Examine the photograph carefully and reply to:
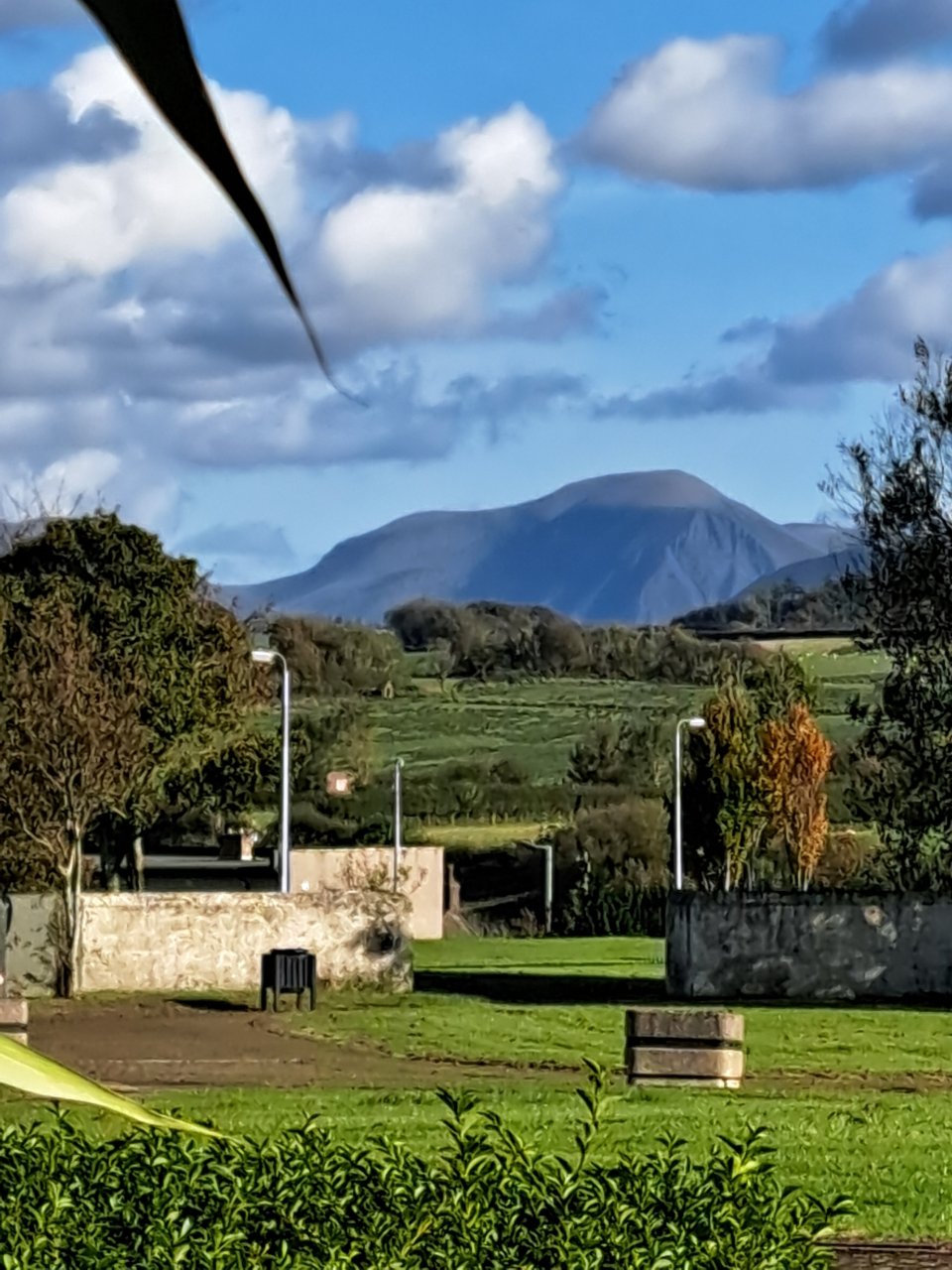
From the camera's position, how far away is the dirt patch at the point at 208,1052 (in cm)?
1753

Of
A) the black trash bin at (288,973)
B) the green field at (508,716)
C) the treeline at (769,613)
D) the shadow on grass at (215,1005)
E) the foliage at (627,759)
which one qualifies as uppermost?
the treeline at (769,613)

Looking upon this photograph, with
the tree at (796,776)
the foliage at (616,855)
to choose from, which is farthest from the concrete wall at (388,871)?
the tree at (796,776)

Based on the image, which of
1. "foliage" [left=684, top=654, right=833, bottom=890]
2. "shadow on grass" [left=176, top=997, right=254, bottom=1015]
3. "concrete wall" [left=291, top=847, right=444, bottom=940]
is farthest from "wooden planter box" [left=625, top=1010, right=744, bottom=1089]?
"foliage" [left=684, top=654, right=833, bottom=890]

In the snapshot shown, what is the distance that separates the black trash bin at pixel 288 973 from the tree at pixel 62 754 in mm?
3028

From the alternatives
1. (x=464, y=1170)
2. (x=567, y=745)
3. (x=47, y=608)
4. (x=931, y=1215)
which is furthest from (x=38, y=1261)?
(x=567, y=745)

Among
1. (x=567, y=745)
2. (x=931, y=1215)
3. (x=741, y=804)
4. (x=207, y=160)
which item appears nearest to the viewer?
(x=207, y=160)

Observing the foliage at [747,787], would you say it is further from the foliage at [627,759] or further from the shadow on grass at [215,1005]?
the shadow on grass at [215,1005]

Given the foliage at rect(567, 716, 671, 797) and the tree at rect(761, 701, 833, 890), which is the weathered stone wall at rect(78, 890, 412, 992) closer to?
the tree at rect(761, 701, 833, 890)

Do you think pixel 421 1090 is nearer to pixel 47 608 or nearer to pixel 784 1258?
pixel 784 1258

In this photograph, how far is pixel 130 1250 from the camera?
613 centimetres

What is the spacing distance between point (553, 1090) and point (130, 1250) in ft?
33.0

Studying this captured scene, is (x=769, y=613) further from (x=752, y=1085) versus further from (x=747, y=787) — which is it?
(x=752, y=1085)

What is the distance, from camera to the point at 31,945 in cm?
2714

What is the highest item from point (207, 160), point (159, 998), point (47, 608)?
point (47, 608)
